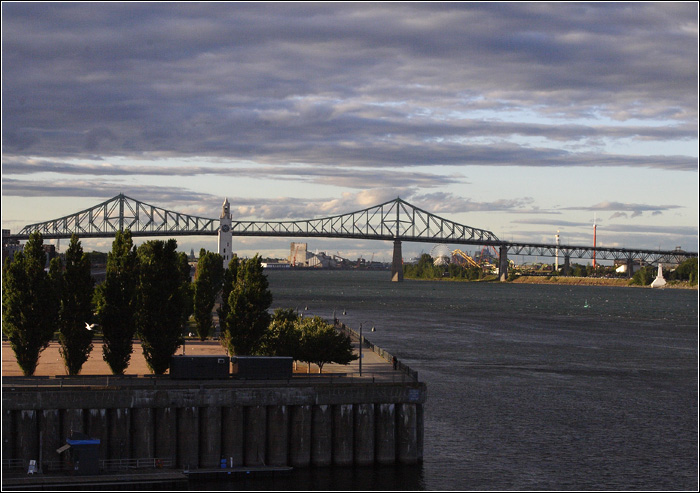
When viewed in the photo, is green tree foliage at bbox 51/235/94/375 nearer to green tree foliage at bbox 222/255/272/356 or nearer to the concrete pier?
the concrete pier

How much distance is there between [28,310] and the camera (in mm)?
52969

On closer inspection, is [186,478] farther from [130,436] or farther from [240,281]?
[240,281]

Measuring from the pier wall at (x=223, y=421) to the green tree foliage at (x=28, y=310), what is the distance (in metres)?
4.35

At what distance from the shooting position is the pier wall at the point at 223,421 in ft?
143

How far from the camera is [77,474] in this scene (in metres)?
42.1

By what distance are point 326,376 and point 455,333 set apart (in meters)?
77.1

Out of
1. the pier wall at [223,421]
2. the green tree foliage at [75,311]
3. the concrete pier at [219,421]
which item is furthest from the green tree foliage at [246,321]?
the pier wall at [223,421]

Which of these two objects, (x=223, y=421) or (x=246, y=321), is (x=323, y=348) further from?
(x=223, y=421)

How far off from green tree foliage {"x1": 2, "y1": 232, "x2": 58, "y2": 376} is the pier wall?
14.3 feet

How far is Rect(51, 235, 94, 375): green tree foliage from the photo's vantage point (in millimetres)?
52781

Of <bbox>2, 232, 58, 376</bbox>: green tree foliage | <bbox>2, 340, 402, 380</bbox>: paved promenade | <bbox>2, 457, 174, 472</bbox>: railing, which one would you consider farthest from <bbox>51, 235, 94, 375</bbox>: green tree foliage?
<bbox>2, 457, 174, 472</bbox>: railing

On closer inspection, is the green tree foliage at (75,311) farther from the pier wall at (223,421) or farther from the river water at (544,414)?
the river water at (544,414)

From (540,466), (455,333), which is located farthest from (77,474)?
(455,333)

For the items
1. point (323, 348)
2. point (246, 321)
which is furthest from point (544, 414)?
point (246, 321)
